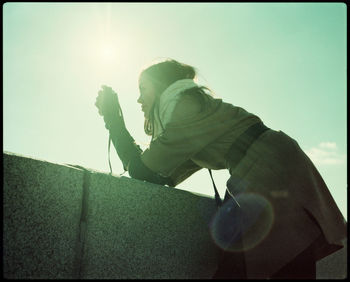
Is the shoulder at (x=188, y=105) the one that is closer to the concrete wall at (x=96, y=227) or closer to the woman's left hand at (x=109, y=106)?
the concrete wall at (x=96, y=227)

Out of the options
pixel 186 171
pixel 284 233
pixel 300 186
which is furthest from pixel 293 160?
pixel 186 171

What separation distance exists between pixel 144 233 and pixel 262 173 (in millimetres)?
789

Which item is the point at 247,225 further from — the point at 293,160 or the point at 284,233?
the point at 293,160

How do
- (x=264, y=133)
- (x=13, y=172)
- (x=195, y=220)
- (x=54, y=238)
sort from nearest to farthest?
(x=13, y=172)
(x=54, y=238)
(x=264, y=133)
(x=195, y=220)

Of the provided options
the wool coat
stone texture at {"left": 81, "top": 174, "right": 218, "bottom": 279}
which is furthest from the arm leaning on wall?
the wool coat

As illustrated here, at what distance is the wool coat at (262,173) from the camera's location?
5.20ft

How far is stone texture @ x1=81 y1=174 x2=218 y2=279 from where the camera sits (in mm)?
1674

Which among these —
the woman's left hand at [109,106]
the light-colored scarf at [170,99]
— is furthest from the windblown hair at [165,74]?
the woman's left hand at [109,106]

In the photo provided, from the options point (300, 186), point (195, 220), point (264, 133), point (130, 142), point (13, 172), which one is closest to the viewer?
point (13, 172)

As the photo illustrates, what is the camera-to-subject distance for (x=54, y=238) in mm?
1492

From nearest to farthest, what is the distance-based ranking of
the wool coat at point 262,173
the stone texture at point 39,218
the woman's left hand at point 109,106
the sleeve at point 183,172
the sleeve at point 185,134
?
1. the stone texture at point 39,218
2. the wool coat at point 262,173
3. the sleeve at point 185,134
4. the sleeve at point 183,172
5. the woman's left hand at point 109,106

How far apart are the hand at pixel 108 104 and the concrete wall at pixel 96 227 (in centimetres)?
72

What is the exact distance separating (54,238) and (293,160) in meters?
1.31

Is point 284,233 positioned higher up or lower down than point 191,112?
lower down
